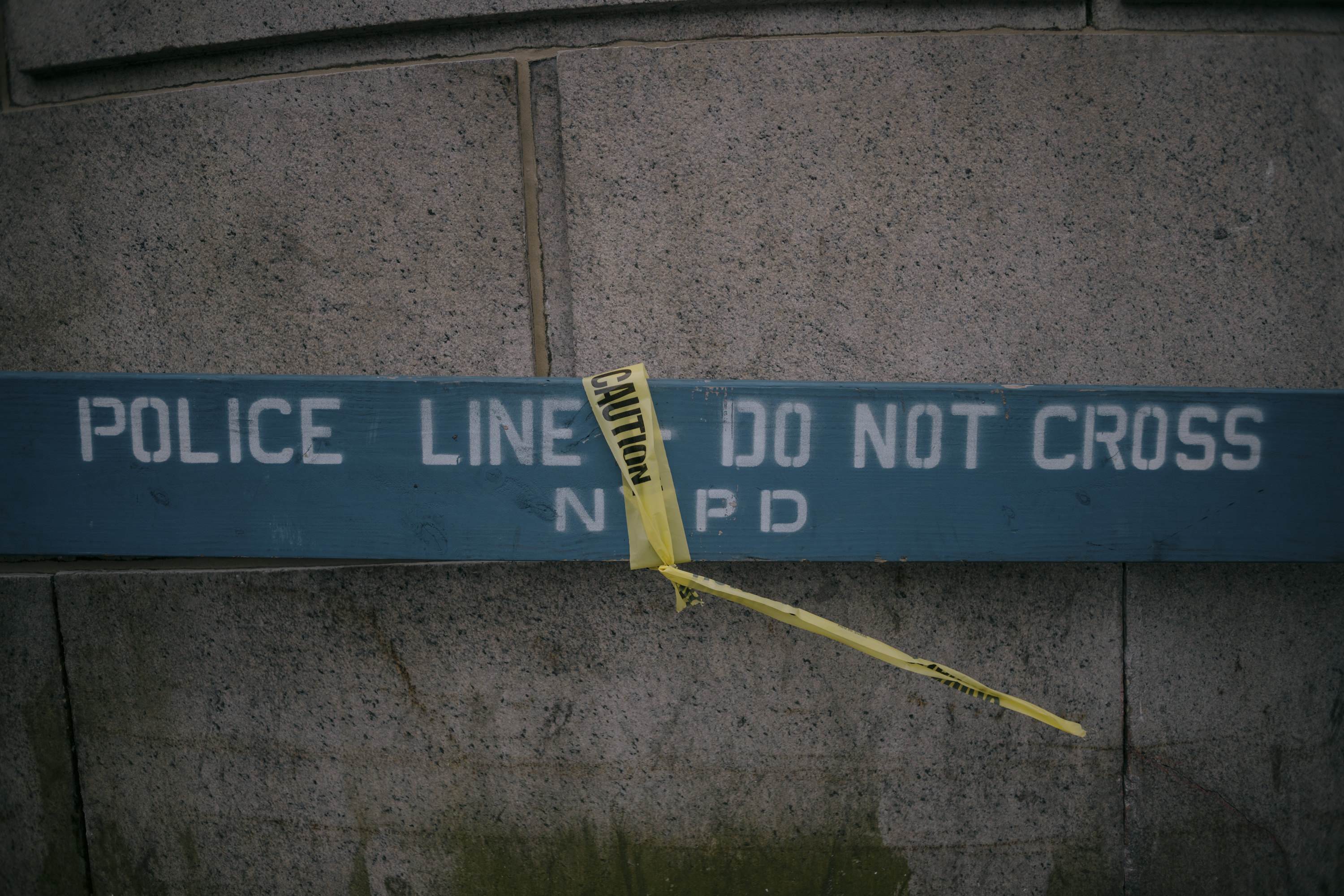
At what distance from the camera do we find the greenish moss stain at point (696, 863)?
1.96 metres

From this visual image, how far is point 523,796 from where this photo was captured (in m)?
1.96

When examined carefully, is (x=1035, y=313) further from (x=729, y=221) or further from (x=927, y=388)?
(x=729, y=221)

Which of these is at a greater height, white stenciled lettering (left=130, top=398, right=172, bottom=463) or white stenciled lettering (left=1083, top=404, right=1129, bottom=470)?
white stenciled lettering (left=130, top=398, right=172, bottom=463)

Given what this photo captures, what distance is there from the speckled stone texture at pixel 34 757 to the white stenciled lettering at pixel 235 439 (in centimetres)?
96

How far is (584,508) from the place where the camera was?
63.0 inches

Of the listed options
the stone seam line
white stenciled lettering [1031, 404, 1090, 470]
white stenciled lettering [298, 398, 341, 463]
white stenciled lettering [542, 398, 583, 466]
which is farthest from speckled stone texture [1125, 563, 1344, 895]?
the stone seam line

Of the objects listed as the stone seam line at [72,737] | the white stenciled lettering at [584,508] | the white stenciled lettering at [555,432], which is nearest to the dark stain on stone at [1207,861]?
the white stenciled lettering at [584,508]

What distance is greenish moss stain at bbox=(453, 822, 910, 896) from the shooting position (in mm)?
1959

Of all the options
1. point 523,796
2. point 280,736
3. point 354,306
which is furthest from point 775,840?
point 354,306

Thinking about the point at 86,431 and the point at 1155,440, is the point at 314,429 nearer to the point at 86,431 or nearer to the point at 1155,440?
the point at 86,431

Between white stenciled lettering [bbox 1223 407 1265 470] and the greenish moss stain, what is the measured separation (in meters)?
1.37

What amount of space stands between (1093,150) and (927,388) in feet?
2.99

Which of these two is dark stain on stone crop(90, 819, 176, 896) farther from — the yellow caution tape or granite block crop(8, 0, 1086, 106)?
granite block crop(8, 0, 1086, 106)

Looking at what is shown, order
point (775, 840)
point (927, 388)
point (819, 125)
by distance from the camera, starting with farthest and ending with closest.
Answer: point (775, 840) → point (819, 125) → point (927, 388)
